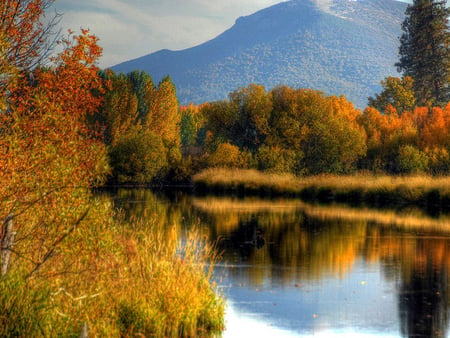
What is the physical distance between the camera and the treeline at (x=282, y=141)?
67875 mm

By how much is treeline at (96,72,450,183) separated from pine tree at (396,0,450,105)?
1909 centimetres

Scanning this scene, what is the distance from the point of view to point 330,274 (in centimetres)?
2020

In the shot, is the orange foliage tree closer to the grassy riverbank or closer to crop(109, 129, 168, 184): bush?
the grassy riverbank

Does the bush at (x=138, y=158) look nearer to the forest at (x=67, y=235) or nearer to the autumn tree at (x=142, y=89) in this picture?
the autumn tree at (x=142, y=89)

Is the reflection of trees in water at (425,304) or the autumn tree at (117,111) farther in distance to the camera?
the autumn tree at (117,111)

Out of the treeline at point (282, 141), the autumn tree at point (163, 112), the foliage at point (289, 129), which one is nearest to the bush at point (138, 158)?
the treeline at point (282, 141)

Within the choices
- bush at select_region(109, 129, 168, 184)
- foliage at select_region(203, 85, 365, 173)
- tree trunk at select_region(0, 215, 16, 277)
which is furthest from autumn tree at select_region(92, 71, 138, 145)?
tree trunk at select_region(0, 215, 16, 277)

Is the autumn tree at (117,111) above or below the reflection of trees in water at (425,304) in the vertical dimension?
above

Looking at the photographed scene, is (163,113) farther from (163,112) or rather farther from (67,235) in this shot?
(67,235)

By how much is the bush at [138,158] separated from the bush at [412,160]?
25086mm

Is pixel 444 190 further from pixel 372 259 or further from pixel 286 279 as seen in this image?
pixel 286 279

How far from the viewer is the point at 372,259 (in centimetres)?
2317

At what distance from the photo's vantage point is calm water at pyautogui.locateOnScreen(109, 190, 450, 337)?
551 inches

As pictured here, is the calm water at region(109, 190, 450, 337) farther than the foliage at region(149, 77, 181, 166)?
No
